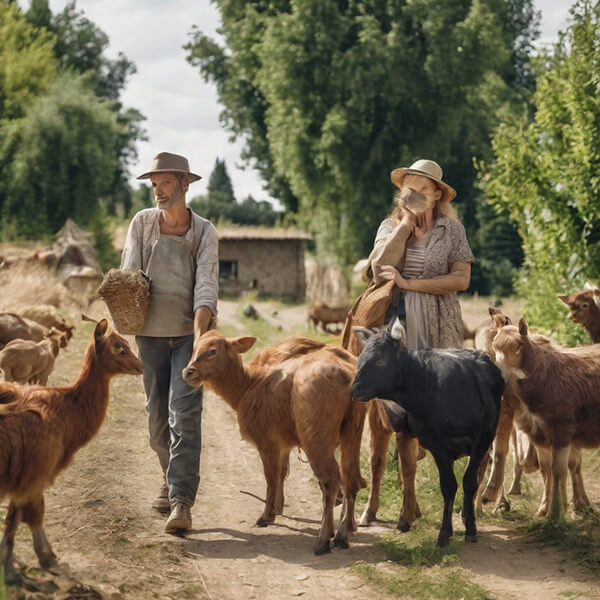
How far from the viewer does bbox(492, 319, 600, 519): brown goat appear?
729cm

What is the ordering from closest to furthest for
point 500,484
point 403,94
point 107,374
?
point 107,374
point 500,484
point 403,94

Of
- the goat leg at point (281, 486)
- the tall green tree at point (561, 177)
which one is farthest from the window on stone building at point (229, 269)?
the goat leg at point (281, 486)

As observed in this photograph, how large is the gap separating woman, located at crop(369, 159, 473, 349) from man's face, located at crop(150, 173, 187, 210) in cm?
178

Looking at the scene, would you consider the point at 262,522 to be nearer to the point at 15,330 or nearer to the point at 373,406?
the point at 373,406

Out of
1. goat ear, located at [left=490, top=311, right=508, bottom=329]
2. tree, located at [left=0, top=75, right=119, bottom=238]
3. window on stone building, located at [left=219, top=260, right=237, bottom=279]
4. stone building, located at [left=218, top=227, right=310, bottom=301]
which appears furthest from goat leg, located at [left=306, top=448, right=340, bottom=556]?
window on stone building, located at [left=219, top=260, right=237, bottom=279]

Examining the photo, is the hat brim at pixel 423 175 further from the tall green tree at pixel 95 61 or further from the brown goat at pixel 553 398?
the tall green tree at pixel 95 61

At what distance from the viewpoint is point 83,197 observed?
39.7 meters

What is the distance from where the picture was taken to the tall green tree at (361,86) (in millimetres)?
33875

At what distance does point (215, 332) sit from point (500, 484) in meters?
2.93

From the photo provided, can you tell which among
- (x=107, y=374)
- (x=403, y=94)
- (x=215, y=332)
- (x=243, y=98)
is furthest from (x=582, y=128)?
(x=243, y=98)

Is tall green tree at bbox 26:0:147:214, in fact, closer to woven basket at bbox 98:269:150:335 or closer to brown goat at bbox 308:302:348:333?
brown goat at bbox 308:302:348:333

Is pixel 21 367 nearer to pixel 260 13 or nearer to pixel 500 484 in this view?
pixel 500 484

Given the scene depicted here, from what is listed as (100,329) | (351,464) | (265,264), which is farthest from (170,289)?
(265,264)

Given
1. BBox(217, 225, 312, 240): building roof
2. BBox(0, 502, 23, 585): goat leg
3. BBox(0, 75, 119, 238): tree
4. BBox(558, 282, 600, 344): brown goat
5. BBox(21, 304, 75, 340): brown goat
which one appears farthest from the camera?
BBox(217, 225, 312, 240): building roof
